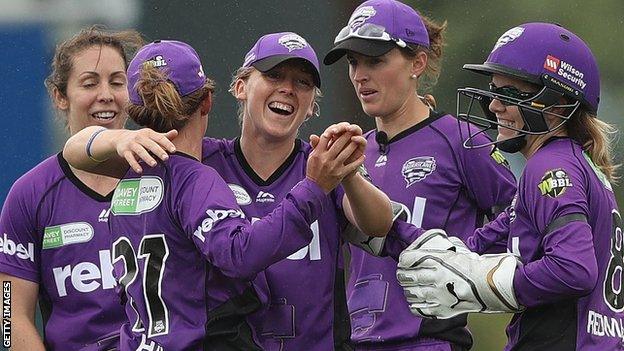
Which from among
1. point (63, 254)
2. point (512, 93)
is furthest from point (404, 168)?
point (63, 254)

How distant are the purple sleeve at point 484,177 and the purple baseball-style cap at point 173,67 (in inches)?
40.5

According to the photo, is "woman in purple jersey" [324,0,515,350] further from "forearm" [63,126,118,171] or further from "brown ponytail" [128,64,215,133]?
"forearm" [63,126,118,171]

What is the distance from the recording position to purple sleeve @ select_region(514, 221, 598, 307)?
11.0 ft

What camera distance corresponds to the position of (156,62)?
3.63 m

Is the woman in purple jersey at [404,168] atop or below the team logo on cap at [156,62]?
below

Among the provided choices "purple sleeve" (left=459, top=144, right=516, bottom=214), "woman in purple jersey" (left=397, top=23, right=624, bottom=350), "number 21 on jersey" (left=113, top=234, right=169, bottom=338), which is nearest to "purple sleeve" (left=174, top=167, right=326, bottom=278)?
"number 21 on jersey" (left=113, top=234, right=169, bottom=338)

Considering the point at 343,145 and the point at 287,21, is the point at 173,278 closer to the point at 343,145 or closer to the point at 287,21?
the point at 343,145

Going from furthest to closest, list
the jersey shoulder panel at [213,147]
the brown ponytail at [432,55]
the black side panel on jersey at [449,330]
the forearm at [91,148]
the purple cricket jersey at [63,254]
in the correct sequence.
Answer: the brown ponytail at [432,55] → the purple cricket jersey at [63,254] → the black side panel on jersey at [449,330] → the jersey shoulder panel at [213,147] → the forearm at [91,148]

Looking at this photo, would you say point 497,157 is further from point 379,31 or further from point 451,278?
point 451,278

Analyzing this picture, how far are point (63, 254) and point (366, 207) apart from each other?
3.95ft

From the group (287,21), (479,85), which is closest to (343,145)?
(287,21)

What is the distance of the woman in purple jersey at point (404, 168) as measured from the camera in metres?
4.13

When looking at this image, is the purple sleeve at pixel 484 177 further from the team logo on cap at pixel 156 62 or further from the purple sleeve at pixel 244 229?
the team logo on cap at pixel 156 62

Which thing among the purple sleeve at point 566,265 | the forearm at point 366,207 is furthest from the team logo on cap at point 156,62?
the purple sleeve at point 566,265
